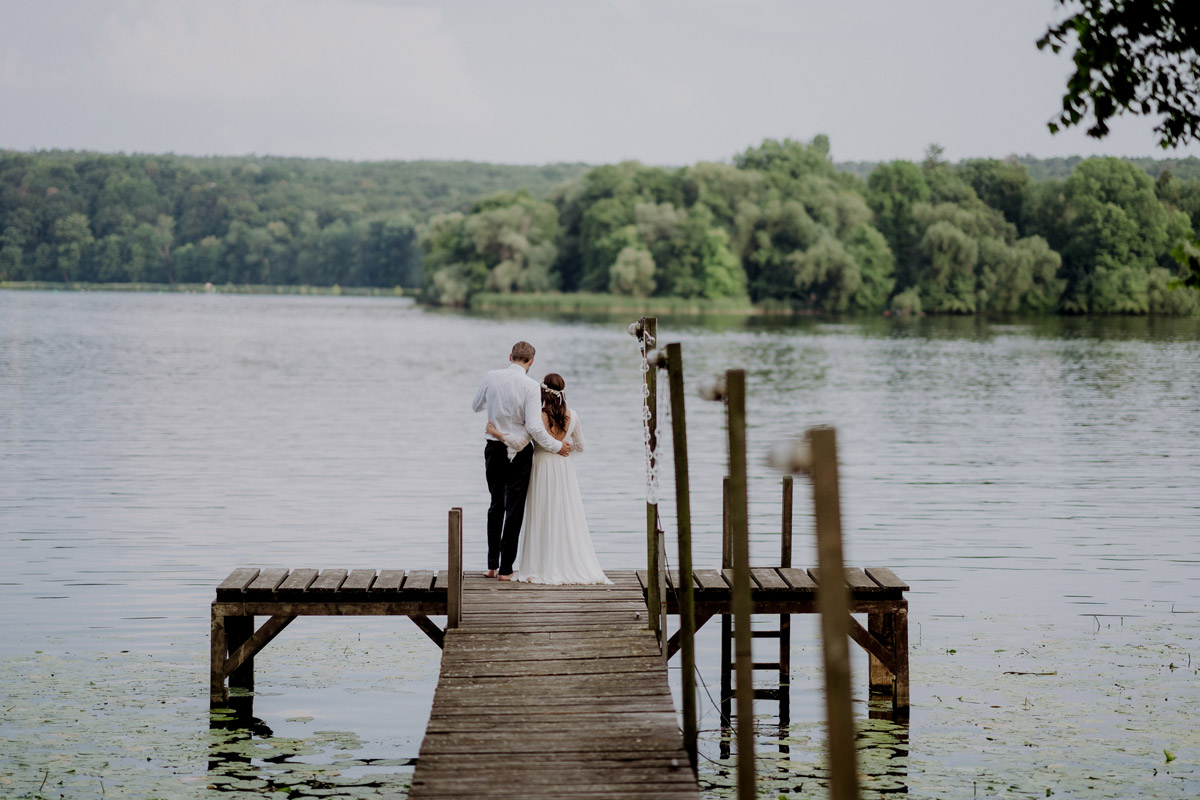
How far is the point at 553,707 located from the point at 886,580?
129 inches

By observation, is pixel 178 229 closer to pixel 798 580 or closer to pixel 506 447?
pixel 506 447

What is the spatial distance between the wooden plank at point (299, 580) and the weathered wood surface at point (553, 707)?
1.12m

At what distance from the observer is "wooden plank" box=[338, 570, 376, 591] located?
9.76 m

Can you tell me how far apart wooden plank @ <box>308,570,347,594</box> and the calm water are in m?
1.02

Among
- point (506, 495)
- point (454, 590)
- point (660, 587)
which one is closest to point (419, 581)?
point (454, 590)

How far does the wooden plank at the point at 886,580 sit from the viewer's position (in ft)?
32.6

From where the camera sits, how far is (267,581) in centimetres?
995

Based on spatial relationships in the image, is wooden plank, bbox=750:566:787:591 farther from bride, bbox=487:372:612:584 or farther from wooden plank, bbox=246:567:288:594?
wooden plank, bbox=246:567:288:594

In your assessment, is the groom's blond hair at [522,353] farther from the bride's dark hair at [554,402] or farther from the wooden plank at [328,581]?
the wooden plank at [328,581]

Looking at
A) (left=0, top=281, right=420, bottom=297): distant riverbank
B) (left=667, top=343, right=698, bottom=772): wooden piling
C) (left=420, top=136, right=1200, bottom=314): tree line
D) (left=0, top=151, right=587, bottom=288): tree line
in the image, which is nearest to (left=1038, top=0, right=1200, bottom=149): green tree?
(left=667, top=343, right=698, bottom=772): wooden piling

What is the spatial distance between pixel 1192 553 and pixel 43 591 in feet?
44.0

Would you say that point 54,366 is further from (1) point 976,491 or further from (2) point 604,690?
(2) point 604,690

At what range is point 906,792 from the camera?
8.64m

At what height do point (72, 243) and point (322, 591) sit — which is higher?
point (72, 243)
